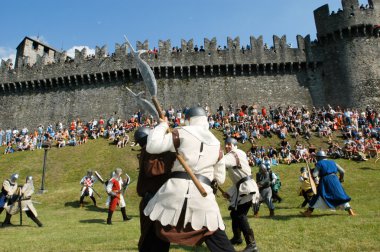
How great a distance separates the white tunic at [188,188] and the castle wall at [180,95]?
98.2 feet

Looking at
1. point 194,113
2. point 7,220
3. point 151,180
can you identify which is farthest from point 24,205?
point 194,113

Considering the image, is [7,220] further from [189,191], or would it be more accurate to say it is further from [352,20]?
[352,20]

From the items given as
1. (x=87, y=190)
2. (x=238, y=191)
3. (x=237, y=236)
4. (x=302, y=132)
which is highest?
(x=302, y=132)

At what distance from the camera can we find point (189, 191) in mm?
3748

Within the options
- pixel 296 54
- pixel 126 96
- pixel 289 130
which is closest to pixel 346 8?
pixel 296 54

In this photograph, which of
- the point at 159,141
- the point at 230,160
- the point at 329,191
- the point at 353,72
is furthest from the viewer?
the point at 353,72

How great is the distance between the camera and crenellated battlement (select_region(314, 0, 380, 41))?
33.6m

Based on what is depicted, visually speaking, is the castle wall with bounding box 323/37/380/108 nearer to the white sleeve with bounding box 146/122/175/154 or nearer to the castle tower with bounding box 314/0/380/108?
the castle tower with bounding box 314/0/380/108

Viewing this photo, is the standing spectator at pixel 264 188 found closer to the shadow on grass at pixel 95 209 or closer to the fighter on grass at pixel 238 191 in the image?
the fighter on grass at pixel 238 191

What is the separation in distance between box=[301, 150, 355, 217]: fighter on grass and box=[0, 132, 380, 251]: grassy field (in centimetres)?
32

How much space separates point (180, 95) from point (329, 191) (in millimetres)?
26652

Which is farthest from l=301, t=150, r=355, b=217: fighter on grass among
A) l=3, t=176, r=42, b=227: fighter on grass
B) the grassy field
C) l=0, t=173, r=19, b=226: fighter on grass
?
l=0, t=173, r=19, b=226: fighter on grass

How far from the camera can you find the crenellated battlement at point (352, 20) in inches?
1321

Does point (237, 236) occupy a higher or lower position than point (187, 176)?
lower
